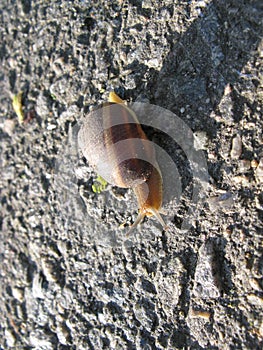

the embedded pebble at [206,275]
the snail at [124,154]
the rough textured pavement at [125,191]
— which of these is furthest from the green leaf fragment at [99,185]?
the embedded pebble at [206,275]

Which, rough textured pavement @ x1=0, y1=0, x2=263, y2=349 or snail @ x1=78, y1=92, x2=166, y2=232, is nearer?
rough textured pavement @ x1=0, y1=0, x2=263, y2=349

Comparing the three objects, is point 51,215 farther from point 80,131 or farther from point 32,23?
point 32,23

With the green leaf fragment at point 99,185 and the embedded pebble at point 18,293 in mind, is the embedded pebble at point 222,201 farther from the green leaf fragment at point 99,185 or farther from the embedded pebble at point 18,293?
the embedded pebble at point 18,293

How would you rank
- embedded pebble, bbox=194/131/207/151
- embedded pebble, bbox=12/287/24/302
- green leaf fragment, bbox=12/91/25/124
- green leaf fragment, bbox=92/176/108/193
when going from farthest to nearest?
green leaf fragment, bbox=12/91/25/124, embedded pebble, bbox=12/287/24/302, green leaf fragment, bbox=92/176/108/193, embedded pebble, bbox=194/131/207/151

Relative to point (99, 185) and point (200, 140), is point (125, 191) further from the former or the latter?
point (200, 140)

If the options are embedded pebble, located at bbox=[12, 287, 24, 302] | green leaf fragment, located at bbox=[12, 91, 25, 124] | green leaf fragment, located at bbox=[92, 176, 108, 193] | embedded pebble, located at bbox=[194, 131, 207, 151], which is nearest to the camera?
embedded pebble, located at bbox=[194, 131, 207, 151]

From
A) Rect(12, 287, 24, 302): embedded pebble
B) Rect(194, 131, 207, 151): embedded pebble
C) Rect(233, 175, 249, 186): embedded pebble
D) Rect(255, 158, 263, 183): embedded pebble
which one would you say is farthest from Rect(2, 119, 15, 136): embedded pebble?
Rect(255, 158, 263, 183): embedded pebble

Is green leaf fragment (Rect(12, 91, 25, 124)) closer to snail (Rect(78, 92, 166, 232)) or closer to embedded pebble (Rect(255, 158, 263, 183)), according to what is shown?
snail (Rect(78, 92, 166, 232))
